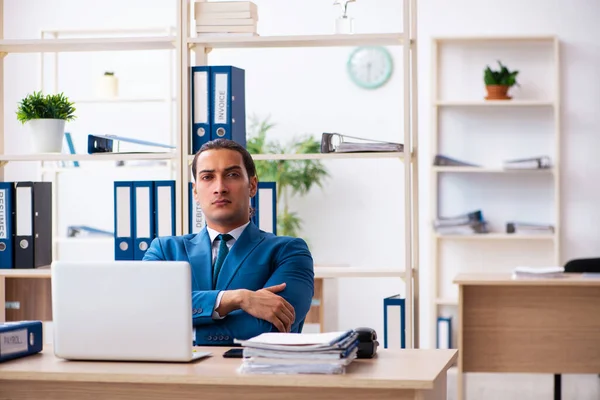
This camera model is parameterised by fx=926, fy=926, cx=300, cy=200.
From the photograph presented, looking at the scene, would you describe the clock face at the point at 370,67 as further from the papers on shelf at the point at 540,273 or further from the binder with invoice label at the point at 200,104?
the binder with invoice label at the point at 200,104

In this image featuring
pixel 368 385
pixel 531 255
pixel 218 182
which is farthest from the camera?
pixel 531 255

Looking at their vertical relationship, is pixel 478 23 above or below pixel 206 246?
above

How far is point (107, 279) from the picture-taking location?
2.06 metres

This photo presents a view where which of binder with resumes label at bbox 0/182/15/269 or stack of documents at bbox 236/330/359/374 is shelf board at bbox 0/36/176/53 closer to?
binder with resumes label at bbox 0/182/15/269

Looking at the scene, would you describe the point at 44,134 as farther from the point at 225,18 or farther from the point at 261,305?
the point at 261,305

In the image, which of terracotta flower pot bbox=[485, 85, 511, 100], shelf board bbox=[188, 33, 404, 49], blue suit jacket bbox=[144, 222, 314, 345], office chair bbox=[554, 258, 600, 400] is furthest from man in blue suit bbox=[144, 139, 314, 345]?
terracotta flower pot bbox=[485, 85, 511, 100]

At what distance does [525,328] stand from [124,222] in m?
2.29

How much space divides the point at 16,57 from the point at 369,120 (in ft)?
8.28

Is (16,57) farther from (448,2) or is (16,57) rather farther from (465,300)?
(465,300)

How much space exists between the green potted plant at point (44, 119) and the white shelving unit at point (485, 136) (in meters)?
3.02

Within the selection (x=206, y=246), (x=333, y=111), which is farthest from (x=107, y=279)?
(x=333, y=111)

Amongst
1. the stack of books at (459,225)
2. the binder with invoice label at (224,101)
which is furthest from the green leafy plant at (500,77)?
the binder with invoice label at (224,101)

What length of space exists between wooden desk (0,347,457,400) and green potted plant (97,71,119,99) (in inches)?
164

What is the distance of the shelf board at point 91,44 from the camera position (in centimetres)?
354
